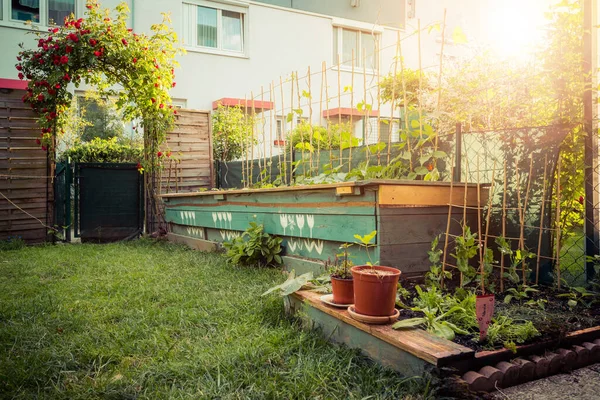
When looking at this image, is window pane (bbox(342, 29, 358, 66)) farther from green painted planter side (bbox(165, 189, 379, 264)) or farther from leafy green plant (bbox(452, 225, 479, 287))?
leafy green plant (bbox(452, 225, 479, 287))

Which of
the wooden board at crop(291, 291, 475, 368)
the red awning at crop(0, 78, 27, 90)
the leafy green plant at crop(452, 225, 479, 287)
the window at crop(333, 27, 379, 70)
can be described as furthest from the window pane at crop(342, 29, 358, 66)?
the wooden board at crop(291, 291, 475, 368)

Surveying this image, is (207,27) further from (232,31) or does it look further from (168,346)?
(168,346)

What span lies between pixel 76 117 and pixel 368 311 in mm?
9661

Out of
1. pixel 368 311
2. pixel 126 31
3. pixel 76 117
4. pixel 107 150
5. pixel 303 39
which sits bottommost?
pixel 368 311

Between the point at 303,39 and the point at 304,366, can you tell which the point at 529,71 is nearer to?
the point at 304,366

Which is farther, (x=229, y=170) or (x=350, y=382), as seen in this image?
(x=229, y=170)

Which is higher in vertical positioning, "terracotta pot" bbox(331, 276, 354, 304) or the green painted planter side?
the green painted planter side

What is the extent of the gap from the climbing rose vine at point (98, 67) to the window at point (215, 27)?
4.37 m

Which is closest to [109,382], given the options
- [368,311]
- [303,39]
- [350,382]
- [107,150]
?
[350,382]

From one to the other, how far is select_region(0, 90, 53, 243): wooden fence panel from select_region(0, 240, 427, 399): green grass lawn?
2846 millimetres

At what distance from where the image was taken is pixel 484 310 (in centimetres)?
192

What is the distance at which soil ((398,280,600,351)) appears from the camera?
2.03 meters

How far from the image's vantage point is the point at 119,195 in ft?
22.6

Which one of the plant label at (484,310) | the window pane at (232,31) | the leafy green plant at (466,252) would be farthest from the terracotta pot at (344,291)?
the window pane at (232,31)
